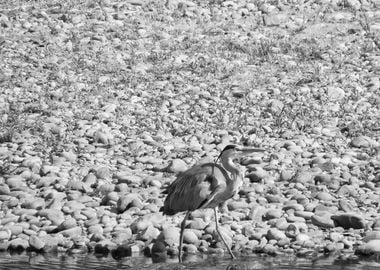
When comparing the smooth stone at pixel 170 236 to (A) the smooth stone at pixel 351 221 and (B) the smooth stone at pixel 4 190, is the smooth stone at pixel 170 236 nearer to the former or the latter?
(A) the smooth stone at pixel 351 221

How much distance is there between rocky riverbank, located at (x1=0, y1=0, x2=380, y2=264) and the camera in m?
10.6

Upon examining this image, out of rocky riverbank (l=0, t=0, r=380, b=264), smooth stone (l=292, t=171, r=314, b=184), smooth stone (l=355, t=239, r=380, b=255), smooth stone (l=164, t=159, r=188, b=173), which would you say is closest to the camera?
smooth stone (l=355, t=239, r=380, b=255)

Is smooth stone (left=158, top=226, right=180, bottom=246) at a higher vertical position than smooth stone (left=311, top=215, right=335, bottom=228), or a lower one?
lower

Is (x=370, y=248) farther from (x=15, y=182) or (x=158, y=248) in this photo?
(x=15, y=182)

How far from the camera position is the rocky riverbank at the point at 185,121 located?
416 inches

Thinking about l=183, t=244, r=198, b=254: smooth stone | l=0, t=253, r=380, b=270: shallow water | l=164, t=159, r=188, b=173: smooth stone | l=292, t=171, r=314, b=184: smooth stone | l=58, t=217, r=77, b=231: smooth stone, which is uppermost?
l=164, t=159, r=188, b=173: smooth stone

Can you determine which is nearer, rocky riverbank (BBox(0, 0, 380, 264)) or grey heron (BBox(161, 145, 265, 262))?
grey heron (BBox(161, 145, 265, 262))

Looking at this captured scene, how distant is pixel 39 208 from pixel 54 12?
7784 mm

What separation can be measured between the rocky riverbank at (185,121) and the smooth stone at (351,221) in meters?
0.01

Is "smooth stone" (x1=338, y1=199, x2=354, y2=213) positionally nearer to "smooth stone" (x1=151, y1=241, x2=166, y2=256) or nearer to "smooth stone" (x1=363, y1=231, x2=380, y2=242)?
"smooth stone" (x1=363, y1=231, x2=380, y2=242)

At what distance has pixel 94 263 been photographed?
31.7 ft

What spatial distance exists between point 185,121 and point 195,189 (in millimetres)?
4243

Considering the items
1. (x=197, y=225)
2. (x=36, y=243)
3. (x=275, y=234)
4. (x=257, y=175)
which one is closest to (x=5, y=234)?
(x=36, y=243)

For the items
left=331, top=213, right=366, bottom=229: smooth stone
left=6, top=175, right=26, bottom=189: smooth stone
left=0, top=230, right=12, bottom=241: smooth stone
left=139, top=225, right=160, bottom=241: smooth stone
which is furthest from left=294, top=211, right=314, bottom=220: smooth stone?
left=6, top=175, right=26, bottom=189: smooth stone
